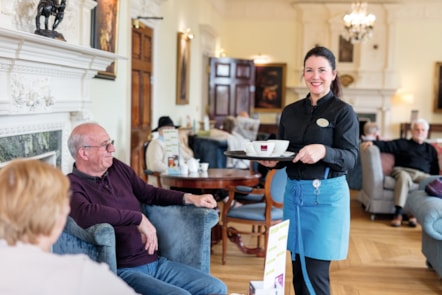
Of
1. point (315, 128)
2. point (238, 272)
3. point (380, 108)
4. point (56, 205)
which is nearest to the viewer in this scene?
point (56, 205)

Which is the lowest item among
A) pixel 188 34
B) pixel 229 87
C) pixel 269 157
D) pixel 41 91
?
pixel 269 157

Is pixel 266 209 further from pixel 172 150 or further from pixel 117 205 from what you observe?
pixel 117 205

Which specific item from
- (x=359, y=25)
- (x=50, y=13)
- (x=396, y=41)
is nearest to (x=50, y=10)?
(x=50, y=13)

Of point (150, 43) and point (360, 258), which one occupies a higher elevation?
point (150, 43)

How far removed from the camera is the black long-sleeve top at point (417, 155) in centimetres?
646

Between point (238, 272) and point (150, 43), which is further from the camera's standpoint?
point (150, 43)

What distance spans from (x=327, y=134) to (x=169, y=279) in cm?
102

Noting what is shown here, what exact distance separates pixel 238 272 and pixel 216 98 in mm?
6493

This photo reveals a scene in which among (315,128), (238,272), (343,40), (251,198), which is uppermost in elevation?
(343,40)

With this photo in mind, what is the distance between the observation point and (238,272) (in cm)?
445

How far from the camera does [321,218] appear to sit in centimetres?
253

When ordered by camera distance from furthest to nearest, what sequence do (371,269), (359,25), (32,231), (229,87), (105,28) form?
(229,87), (359,25), (105,28), (371,269), (32,231)

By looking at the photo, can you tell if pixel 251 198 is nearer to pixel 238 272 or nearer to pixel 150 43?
pixel 238 272

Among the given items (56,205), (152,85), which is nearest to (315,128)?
(56,205)
